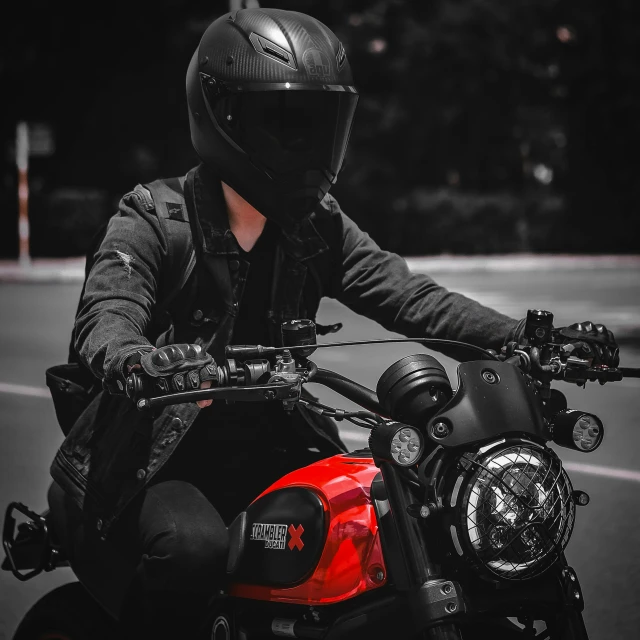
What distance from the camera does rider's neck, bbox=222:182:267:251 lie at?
10.0 ft

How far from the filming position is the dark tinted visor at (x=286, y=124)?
2.83 metres

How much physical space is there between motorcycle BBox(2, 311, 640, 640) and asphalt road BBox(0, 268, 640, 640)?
2033 mm

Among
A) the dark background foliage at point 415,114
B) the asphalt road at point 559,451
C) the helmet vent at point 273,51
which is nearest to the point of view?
the helmet vent at point 273,51

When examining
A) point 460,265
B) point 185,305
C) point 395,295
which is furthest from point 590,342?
point 460,265

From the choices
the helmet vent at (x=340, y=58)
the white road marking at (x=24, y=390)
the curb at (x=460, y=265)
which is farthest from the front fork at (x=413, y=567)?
the curb at (x=460, y=265)

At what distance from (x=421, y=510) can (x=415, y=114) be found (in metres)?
33.1

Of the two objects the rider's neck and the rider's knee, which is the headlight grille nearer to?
the rider's knee

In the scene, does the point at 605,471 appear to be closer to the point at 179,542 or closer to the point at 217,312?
the point at 217,312

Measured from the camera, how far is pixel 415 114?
34594mm

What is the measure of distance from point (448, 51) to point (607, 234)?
24.8 ft

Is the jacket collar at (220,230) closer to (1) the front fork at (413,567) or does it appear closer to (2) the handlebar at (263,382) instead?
(2) the handlebar at (263,382)

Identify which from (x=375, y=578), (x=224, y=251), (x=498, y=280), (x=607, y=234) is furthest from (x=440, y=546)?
(x=607, y=234)

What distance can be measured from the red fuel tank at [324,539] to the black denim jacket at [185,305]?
33 cm

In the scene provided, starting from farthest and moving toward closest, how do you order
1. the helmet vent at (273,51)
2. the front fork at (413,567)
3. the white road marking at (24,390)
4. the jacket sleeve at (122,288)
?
1. the white road marking at (24,390)
2. the helmet vent at (273,51)
3. the jacket sleeve at (122,288)
4. the front fork at (413,567)
